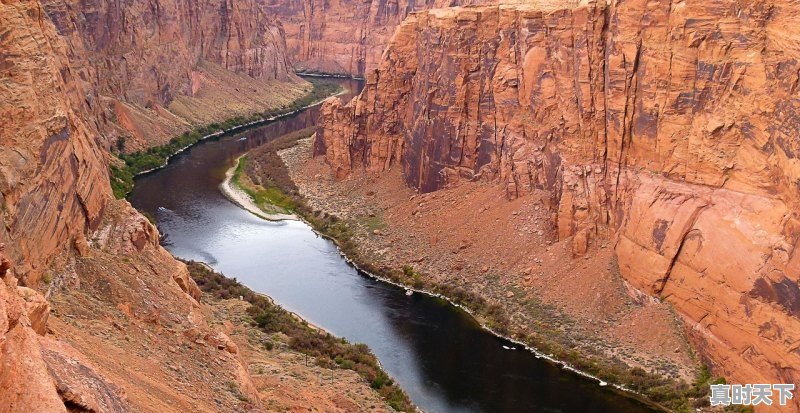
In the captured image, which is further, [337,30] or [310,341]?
[337,30]

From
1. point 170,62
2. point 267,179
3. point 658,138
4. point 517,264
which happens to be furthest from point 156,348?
point 170,62

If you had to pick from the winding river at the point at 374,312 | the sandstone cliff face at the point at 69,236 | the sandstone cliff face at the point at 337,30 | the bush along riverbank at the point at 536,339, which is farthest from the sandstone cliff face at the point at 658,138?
the sandstone cliff face at the point at 337,30

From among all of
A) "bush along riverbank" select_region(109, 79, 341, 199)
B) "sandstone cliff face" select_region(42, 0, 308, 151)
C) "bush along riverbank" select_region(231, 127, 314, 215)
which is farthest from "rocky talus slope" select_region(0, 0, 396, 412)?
"sandstone cliff face" select_region(42, 0, 308, 151)

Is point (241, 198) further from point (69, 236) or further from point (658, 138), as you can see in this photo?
point (69, 236)

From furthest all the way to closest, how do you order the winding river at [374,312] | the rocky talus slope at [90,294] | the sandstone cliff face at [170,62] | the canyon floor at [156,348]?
the sandstone cliff face at [170,62] → the winding river at [374,312] → the canyon floor at [156,348] → the rocky talus slope at [90,294]

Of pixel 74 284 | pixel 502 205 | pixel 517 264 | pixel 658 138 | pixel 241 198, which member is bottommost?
pixel 241 198

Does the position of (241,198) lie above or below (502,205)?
below

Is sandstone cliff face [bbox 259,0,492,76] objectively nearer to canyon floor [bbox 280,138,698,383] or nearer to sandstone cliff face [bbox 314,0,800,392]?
canyon floor [bbox 280,138,698,383]

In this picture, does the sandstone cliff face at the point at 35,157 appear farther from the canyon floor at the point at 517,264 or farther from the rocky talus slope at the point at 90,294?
the canyon floor at the point at 517,264

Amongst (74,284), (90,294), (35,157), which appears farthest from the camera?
(90,294)
